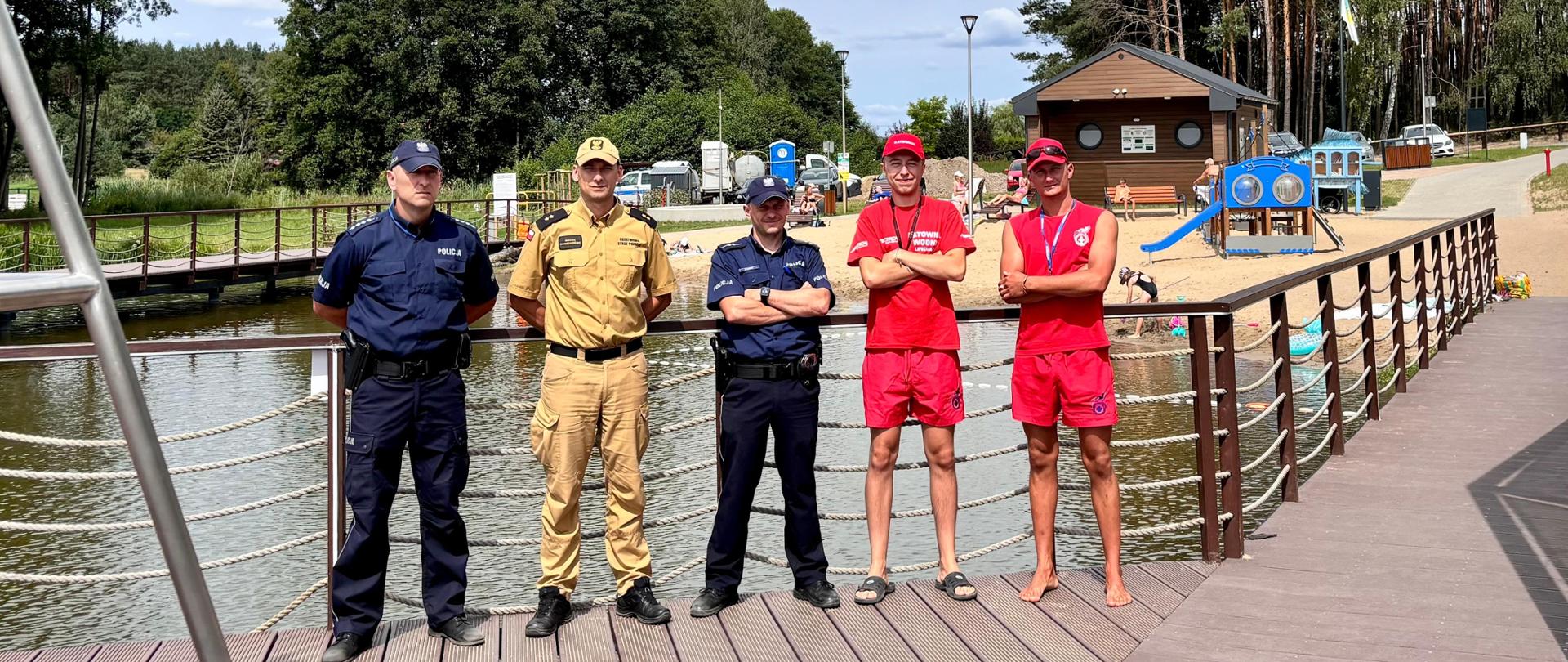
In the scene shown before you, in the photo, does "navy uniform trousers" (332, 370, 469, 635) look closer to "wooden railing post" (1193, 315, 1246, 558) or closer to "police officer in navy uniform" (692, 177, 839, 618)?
"police officer in navy uniform" (692, 177, 839, 618)

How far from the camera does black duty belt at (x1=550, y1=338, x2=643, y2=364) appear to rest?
4.44 meters

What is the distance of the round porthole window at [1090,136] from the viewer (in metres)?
32.8

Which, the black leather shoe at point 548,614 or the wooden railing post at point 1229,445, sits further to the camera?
the wooden railing post at point 1229,445

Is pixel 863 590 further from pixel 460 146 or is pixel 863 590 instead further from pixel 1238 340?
pixel 460 146

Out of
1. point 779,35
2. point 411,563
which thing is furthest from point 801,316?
point 779,35

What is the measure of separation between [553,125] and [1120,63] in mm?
35364

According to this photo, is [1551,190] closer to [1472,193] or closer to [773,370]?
[1472,193]

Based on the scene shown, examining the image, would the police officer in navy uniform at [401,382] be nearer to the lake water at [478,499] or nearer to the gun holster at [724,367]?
the gun holster at [724,367]

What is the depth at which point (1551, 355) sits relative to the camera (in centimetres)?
1139

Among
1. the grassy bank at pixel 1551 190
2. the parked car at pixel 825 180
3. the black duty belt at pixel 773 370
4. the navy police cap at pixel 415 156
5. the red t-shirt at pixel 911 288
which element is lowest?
the black duty belt at pixel 773 370

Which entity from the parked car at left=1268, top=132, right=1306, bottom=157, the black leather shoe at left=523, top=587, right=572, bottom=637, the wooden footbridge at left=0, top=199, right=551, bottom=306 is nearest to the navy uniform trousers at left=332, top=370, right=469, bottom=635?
the black leather shoe at left=523, top=587, right=572, bottom=637

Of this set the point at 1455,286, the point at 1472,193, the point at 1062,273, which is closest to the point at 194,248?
the point at 1455,286

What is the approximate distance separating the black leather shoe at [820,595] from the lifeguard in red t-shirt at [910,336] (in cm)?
9

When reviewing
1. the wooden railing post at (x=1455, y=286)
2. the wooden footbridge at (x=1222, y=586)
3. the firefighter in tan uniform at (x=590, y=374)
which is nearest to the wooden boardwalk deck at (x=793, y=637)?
the wooden footbridge at (x=1222, y=586)
